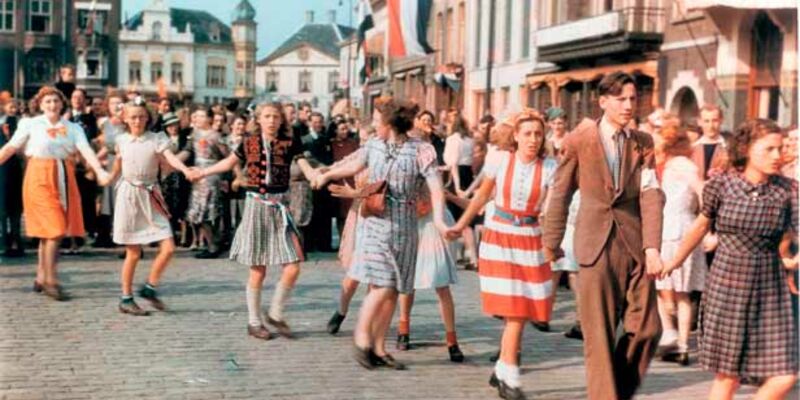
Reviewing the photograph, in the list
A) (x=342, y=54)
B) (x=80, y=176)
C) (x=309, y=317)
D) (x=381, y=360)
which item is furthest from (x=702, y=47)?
(x=342, y=54)

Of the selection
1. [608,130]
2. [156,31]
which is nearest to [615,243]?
[608,130]

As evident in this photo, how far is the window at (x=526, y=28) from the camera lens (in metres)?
33.3

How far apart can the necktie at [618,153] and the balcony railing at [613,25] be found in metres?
19.5

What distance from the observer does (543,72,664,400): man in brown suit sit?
609cm

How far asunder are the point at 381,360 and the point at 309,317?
6.53 ft

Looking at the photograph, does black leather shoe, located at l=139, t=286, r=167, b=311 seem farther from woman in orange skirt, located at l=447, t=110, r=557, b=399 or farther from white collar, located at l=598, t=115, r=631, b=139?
white collar, located at l=598, t=115, r=631, b=139

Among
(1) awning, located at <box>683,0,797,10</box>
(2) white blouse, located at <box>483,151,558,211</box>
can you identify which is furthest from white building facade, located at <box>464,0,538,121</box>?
(2) white blouse, located at <box>483,151,558,211</box>

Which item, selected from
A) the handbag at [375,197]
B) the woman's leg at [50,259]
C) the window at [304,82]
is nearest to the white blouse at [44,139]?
the woman's leg at [50,259]

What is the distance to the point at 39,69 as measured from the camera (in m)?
68.2

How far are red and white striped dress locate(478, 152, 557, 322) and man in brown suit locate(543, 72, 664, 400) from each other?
71cm

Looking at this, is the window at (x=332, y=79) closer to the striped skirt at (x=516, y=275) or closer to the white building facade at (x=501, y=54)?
the white building facade at (x=501, y=54)

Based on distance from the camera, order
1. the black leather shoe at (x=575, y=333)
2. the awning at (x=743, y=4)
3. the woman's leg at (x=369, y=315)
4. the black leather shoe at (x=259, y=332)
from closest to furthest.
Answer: the woman's leg at (x=369, y=315) → the black leather shoe at (x=259, y=332) → the black leather shoe at (x=575, y=333) → the awning at (x=743, y=4)

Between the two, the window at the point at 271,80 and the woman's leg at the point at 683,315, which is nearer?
the woman's leg at the point at 683,315

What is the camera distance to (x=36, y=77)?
226ft
